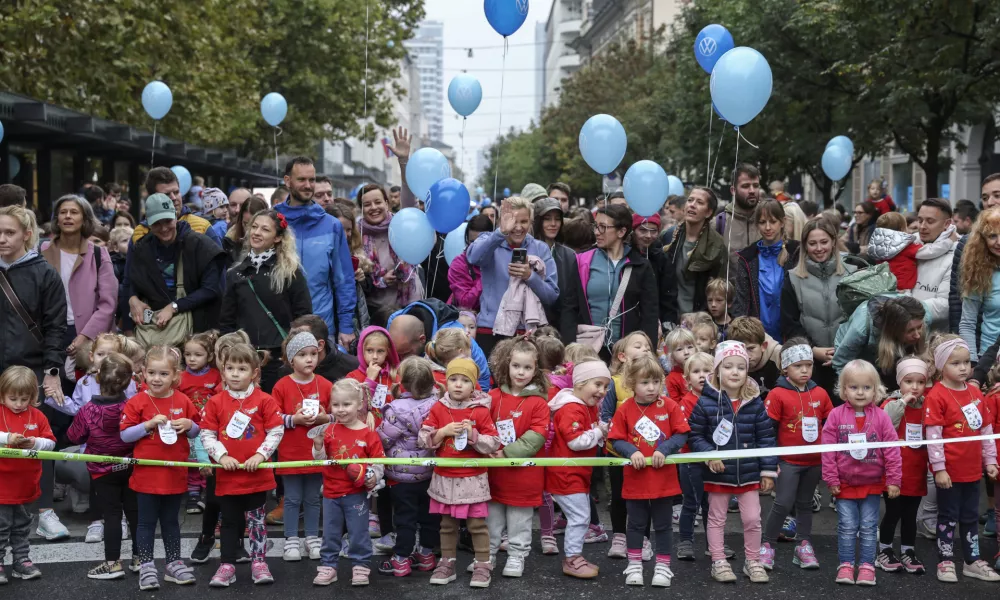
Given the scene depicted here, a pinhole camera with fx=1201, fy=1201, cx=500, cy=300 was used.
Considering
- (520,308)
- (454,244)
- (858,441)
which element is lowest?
(858,441)

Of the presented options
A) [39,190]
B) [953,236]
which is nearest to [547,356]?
[953,236]

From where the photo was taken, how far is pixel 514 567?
6547 millimetres

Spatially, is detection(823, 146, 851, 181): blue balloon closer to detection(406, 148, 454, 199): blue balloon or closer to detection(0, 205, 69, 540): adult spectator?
detection(406, 148, 454, 199): blue balloon

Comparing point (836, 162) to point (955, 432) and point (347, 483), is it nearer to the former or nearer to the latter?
Answer: point (955, 432)

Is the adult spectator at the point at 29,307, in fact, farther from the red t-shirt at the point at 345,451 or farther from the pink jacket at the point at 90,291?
the red t-shirt at the point at 345,451

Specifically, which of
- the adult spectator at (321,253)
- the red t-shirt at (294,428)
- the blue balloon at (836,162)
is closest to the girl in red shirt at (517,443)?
the red t-shirt at (294,428)

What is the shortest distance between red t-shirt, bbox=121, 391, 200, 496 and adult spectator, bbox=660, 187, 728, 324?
3862 millimetres

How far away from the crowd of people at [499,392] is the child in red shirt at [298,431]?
0.02 meters

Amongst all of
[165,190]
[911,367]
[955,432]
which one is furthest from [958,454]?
[165,190]

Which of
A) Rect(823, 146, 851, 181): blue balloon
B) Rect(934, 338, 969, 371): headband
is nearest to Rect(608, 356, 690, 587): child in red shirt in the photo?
Rect(934, 338, 969, 371): headband

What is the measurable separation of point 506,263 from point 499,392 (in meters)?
1.80

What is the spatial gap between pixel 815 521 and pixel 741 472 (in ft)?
5.71

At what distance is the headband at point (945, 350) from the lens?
263 inches

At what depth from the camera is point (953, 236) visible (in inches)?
326
